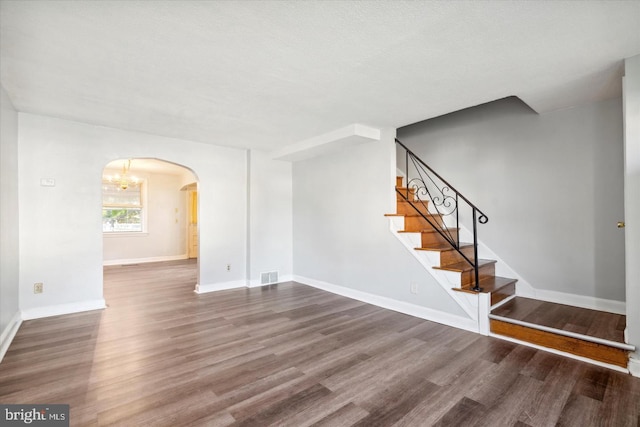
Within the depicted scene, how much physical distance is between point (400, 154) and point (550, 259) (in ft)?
9.01

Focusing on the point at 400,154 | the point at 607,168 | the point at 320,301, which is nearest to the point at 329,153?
the point at 400,154

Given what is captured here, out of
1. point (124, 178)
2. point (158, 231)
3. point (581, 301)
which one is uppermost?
point (124, 178)

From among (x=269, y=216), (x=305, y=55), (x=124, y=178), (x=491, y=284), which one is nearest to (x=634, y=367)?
(x=491, y=284)

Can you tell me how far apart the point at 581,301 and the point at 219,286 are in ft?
16.3

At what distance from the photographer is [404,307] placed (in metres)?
3.87

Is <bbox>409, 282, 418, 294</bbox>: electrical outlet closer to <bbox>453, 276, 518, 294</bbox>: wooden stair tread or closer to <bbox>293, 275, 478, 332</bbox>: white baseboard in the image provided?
<bbox>293, 275, 478, 332</bbox>: white baseboard

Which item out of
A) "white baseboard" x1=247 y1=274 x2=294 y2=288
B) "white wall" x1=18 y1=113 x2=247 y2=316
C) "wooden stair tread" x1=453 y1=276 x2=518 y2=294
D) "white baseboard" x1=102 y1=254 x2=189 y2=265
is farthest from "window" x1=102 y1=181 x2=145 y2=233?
"wooden stair tread" x1=453 y1=276 x2=518 y2=294

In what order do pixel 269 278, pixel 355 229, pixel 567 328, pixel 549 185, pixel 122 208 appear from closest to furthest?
pixel 567 328, pixel 549 185, pixel 355 229, pixel 269 278, pixel 122 208

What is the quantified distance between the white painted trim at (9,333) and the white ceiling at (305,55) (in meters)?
2.30

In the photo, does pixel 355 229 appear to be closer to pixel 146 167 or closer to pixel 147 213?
pixel 146 167

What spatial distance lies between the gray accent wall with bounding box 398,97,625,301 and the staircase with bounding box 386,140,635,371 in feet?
1.03

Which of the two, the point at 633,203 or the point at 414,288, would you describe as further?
the point at 414,288

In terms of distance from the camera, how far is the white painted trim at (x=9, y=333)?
269 cm

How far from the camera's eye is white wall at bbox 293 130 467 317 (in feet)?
12.8
